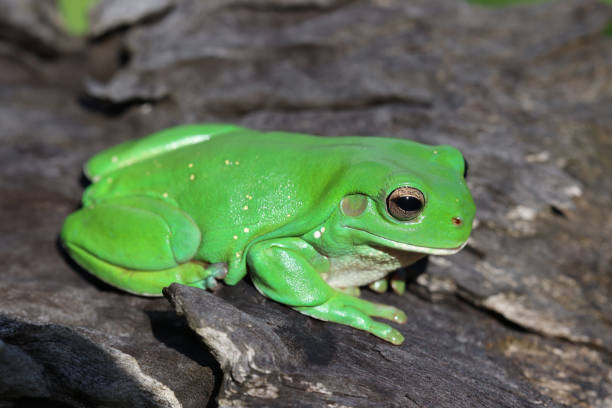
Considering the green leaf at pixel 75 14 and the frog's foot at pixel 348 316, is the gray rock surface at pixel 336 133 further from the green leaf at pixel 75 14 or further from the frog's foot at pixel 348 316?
the green leaf at pixel 75 14

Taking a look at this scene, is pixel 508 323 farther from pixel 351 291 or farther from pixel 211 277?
pixel 211 277

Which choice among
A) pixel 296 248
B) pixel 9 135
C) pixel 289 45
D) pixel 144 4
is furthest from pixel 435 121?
pixel 9 135

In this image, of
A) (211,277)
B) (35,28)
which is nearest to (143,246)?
(211,277)

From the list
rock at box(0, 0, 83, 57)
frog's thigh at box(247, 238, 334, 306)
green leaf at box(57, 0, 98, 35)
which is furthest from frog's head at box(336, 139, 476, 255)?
green leaf at box(57, 0, 98, 35)

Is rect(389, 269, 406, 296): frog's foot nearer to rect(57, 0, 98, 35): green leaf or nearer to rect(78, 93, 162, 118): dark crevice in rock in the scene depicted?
rect(78, 93, 162, 118): dark crevice in rock

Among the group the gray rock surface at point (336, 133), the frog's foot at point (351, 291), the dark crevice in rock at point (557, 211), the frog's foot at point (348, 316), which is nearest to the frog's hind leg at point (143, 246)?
the gray rock surface at point (336, 133)

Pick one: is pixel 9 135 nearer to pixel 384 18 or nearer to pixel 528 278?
pixel 384 18
